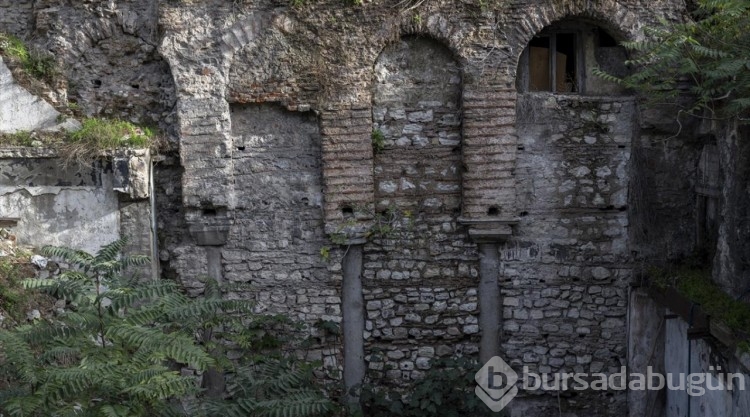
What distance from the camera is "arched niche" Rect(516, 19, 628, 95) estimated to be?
8023 millimetres

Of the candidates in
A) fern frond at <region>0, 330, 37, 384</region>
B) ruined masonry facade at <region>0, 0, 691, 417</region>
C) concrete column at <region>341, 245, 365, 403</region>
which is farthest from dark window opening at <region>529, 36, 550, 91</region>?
fern frond at <region>0, 330, 37, 384</region>

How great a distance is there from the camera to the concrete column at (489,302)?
8.02 m

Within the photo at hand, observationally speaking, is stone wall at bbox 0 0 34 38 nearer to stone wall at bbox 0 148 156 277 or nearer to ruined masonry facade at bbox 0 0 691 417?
ruined masonry facade at bbox 0 0 691 417

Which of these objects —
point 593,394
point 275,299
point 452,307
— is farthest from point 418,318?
point 593,394

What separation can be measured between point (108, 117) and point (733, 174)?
6139 millimetres

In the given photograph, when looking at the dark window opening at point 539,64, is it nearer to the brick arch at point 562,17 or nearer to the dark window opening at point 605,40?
the brick arch at point 562,17

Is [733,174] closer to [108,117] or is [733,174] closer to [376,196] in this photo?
[376,196]

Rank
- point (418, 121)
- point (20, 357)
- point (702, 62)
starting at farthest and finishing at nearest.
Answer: point (418, 121) → point (702, 62) → point (20, 357)

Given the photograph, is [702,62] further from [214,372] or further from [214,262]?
[214,372]

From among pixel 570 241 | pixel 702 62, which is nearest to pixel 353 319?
pixel 570 241

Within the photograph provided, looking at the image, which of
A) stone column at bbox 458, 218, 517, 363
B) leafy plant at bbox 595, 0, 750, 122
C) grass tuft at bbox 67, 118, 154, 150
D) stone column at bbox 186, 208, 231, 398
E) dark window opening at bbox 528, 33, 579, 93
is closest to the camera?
leafy plant at bbox 595, 0, 750, 122

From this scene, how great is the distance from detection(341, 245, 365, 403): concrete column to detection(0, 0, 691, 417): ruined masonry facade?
4cm

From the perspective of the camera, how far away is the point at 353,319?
8117mm

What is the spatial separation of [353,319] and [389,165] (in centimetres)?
166
